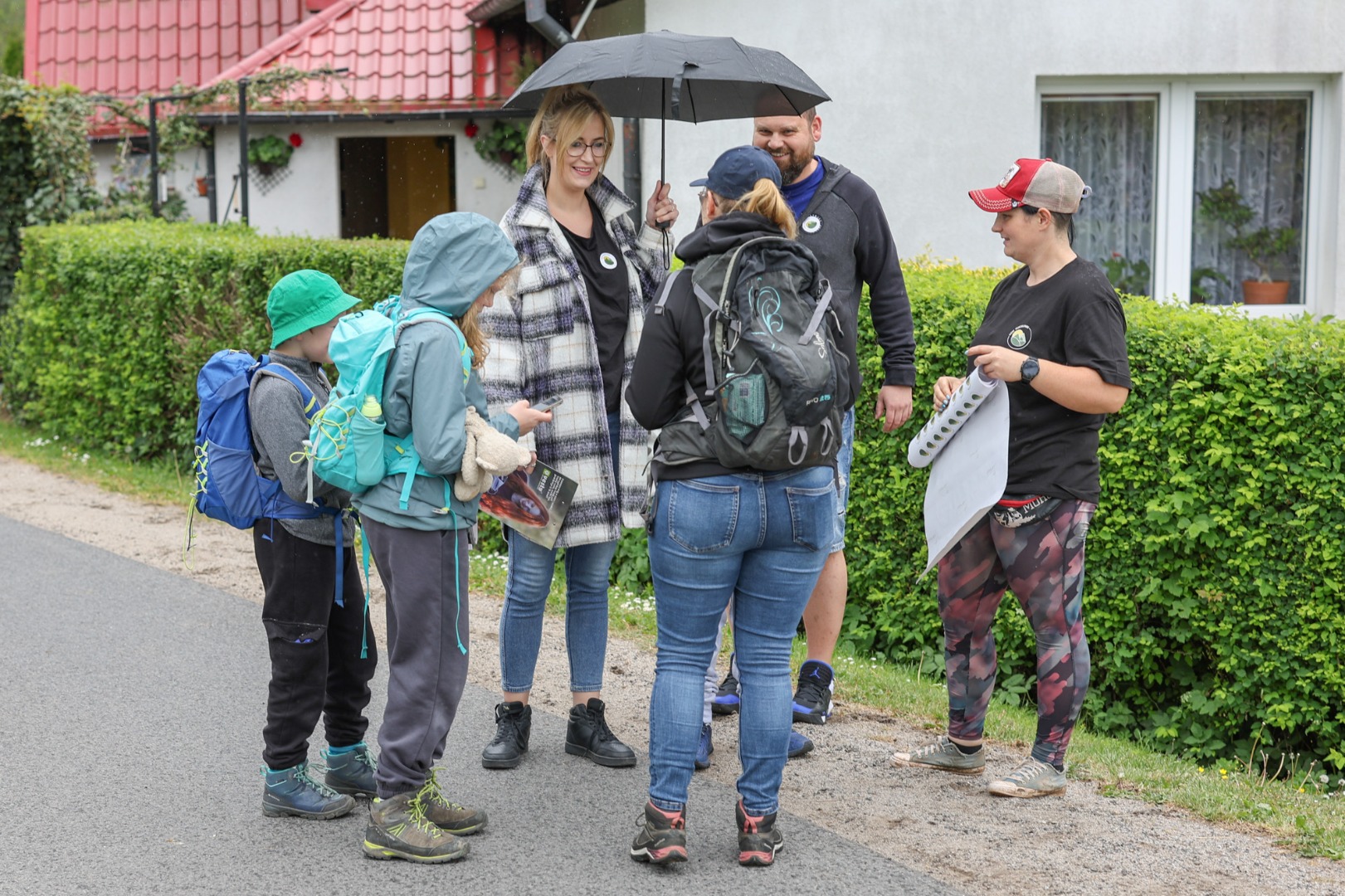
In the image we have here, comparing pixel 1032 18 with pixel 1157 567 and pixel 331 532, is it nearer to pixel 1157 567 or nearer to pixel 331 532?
pixel 1157 567

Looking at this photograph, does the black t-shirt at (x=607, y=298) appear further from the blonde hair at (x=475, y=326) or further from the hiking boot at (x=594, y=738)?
the hiking boot at (x=594, y=738)

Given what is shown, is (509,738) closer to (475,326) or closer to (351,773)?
(351,773)

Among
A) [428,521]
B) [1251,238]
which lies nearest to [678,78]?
[428,521]

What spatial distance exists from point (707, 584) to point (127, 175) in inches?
526

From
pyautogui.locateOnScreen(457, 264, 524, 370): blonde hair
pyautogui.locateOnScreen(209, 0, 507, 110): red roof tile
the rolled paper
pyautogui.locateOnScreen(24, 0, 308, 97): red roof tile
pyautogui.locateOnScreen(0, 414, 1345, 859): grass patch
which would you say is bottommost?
pyautogui.locateOnScreen(0, 414, 1345, 859): grass patch

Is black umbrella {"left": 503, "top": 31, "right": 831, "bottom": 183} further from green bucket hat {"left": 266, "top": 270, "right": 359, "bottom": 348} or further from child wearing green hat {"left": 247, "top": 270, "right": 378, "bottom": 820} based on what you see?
child wearing green hat {"left": 247, "top": 270, "right": 378, "bottom": 820}

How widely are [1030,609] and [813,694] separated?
104 centimetres

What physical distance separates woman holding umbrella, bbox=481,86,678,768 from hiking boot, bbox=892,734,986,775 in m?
0.94

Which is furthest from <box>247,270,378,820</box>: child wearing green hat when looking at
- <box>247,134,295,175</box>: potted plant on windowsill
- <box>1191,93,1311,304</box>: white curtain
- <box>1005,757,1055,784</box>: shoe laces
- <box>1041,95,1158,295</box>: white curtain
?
<box>247,134,295,175</box>: potted plant on windowsill

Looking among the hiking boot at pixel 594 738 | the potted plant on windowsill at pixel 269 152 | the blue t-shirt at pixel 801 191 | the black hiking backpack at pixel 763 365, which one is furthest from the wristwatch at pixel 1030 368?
the potted plant on windowsill at pixel 269 152

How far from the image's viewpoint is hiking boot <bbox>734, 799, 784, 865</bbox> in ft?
12.3

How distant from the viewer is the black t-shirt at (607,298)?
4.47 metres

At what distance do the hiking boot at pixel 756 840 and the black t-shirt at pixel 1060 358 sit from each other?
1.24 meters

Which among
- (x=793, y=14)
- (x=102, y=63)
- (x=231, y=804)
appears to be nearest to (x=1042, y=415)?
(x=231, y=804)
